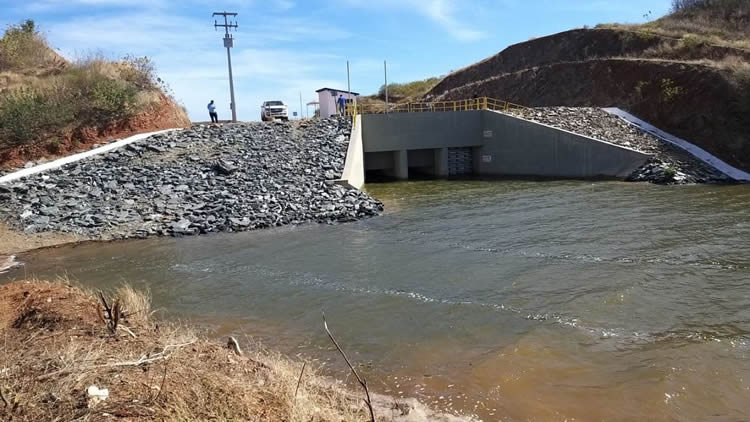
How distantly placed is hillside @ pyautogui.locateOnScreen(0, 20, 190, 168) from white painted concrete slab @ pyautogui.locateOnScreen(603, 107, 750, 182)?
80.2 feet

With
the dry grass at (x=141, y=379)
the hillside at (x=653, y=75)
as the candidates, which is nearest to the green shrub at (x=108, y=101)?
the dry grass at (x=141, y=379)

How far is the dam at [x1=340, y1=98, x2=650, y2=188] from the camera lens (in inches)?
1002

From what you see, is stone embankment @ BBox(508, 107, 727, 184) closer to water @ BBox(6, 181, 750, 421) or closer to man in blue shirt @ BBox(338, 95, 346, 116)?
water @ BBox(6, 181, 750, 421)

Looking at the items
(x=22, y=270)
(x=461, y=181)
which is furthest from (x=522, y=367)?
(x=461, y=181)

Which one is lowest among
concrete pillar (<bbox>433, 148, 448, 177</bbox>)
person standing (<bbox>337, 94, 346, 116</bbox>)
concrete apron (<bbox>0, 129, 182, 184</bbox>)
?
concrete pillar (<bbox>433, 148, 448, 177</bbox>)

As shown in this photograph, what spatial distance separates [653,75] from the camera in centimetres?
3125

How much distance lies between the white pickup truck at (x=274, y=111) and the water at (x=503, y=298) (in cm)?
1997

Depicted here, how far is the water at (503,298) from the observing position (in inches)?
234

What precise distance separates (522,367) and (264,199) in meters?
13.3

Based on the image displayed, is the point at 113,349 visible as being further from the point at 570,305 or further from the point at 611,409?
the point at 570,305

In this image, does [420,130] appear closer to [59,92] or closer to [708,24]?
[59,92]

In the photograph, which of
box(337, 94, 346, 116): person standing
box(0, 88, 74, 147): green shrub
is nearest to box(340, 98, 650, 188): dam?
box(337, 94, 346, 116): person standing

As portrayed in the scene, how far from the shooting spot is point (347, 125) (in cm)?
2808

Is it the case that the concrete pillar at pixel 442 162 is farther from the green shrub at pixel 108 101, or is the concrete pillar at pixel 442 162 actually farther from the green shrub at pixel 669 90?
→ the green shrub at pixel 108 101
